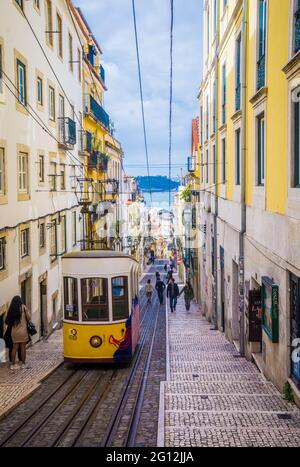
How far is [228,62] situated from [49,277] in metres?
9.56

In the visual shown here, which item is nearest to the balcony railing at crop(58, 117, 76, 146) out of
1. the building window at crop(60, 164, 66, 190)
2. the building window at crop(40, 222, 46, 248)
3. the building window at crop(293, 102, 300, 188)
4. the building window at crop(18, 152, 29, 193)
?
the building window at crop(60, 164, 66, 190)

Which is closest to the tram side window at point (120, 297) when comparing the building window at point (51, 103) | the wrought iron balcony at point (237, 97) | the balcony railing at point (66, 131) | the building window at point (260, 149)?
the building window at point (260, 149)

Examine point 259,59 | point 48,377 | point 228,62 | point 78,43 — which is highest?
point 78,43

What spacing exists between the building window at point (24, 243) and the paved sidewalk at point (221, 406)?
5600 millimetres

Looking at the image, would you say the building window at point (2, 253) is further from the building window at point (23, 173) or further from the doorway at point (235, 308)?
the doorway at point (235, 308)

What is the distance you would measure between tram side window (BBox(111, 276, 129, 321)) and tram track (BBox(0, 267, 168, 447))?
1.27m

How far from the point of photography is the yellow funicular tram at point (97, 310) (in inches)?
493

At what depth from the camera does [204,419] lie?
8.31 meters

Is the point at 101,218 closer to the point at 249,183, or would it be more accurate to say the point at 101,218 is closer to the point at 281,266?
the point at 249,183

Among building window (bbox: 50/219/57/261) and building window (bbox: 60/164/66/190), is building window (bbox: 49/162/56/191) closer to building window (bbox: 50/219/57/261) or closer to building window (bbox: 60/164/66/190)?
building window (bbox: 50/219/57/261)

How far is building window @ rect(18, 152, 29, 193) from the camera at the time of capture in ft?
57.2

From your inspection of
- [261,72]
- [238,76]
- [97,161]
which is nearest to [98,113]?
[97,161]

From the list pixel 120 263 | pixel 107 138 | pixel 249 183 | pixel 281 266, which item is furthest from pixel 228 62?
pixel 107 138

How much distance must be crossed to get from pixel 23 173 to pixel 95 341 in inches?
282
